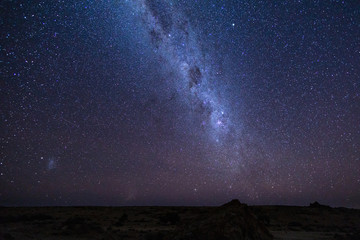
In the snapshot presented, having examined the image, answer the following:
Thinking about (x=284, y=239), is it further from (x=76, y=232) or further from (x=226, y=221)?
(x=76, y=232)

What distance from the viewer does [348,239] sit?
16.2m

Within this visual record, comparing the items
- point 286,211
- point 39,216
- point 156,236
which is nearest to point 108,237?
point 156,236

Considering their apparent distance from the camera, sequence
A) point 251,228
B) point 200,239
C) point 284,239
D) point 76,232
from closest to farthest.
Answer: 1. point 200,239
2. point 251,228
3. point 284,239
4. point 76,232

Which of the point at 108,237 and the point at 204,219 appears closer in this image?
the point at 204,219

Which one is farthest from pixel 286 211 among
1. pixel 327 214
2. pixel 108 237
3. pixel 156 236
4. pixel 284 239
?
pixel 108 237

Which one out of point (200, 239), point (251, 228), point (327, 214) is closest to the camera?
point (200, 239)

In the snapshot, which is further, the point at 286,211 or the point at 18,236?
the point at 286,211

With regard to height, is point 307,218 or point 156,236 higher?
point 307,218

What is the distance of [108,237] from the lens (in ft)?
54.2

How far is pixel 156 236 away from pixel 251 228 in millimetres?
7281

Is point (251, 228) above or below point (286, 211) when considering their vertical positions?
below

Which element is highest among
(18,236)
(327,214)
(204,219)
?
(327,214)

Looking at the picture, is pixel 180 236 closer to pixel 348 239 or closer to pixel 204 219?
pixel 204 219

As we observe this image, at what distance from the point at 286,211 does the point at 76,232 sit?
34.1 metres
